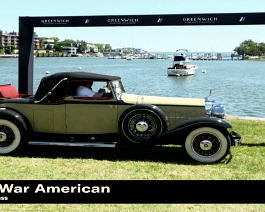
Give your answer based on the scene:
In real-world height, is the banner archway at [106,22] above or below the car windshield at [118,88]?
above

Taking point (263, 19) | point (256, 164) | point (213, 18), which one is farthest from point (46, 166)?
point (263, 19)

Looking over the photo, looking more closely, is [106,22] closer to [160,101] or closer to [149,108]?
[160,101]

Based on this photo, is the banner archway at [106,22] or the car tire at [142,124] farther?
the banner archway at [106,22]

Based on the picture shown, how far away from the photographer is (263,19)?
25.8 ft

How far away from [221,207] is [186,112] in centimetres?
248

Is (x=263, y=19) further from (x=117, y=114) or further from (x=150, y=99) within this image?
(x=117, y=114)

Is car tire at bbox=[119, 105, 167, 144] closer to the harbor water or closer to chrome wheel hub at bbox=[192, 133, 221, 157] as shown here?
chrome wheel hub at bbox=[192, 133, 221, 157]

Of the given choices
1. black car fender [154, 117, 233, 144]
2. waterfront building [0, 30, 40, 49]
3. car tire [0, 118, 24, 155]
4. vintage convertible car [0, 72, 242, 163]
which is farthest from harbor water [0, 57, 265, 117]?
waterfront building [0, 30, 40, 49]

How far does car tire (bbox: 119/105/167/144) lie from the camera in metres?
6.40

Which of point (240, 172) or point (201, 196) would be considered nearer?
point (201, 196)

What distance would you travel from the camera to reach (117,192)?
10.8 ft

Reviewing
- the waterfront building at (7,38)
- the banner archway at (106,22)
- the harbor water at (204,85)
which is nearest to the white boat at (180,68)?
the harbor water at (204,85)

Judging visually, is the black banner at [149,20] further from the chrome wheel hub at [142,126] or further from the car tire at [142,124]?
the chrome wheel hub at [142,126]

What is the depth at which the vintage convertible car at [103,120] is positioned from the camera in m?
6.40
